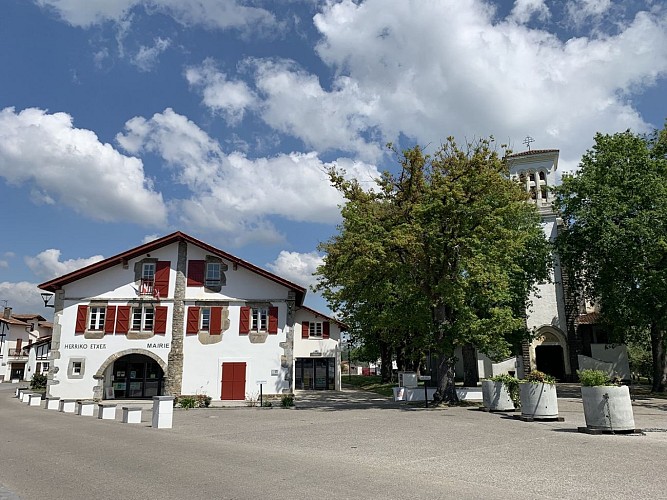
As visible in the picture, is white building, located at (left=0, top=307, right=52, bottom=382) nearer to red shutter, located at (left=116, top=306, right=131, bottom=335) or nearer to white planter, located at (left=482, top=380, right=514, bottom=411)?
red shutter, located at (left=116, top=306, right=131, bottom=335)

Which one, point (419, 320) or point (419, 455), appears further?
point (419, 320)

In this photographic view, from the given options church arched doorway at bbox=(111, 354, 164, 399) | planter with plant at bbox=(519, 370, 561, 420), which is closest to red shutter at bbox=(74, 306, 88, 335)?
church arched doorway at bbox=(111, 354, 164, 399)

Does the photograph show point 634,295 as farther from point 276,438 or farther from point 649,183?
point 276,438

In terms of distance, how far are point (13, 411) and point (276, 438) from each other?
52.6ft

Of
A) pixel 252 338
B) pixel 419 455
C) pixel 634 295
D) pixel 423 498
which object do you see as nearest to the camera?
pixel 423 498

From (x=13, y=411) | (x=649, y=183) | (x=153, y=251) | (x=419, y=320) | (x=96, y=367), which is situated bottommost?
(x=13, y=411)

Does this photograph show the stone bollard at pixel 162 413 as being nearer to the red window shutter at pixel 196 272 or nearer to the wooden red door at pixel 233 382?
the wooden red door at pixel 233 382

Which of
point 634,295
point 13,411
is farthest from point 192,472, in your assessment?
point 634,295

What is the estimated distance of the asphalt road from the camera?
7105 millimetres

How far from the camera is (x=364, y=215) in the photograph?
874 inches

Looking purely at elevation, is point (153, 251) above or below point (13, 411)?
above

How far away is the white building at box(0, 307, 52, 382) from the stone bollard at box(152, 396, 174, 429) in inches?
2339

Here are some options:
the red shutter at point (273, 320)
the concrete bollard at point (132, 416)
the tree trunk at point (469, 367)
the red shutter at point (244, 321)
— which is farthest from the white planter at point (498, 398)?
the red shutter at point (244, 321)

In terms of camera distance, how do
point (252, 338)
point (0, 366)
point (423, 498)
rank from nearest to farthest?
1. point (423, 498)
2. point (252, 338)
3. point (0, 366)
